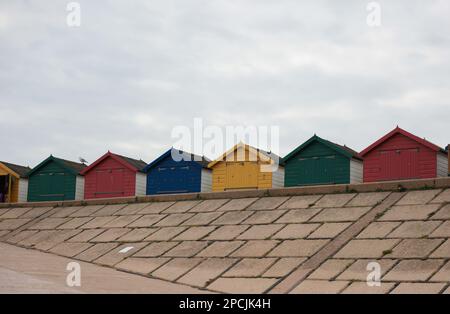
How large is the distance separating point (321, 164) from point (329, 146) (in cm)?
76

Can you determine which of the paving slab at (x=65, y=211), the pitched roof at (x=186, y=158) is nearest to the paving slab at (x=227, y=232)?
the paving slab at (x=65, y=211)

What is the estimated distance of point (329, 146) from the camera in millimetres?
23766

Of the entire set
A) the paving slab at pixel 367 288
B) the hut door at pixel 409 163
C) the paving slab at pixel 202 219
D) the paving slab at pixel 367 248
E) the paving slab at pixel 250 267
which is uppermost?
the hut door at pixel 409 163

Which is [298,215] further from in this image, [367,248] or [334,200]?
[367,248]

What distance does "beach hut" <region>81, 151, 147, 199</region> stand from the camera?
27.5 metres

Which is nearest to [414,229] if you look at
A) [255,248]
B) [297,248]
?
[297,248]

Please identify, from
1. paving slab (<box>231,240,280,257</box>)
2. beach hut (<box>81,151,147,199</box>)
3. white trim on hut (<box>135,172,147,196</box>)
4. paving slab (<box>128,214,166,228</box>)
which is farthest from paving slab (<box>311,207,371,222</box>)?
beach hut (<box>81,151,147,199</box>)

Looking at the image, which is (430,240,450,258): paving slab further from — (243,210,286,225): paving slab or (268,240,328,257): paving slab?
(243,210,286,225): paving slab

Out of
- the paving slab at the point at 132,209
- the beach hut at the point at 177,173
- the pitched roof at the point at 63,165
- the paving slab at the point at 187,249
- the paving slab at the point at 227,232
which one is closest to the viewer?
the paving slab at the point at 187,249

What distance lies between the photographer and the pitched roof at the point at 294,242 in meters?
10.4

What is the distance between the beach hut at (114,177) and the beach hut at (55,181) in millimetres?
452

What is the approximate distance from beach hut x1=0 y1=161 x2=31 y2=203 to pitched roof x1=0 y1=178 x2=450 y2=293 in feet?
42.8

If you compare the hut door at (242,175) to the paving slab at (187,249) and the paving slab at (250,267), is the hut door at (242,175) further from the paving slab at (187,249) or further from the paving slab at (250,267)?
the paving slab at (250,267)
